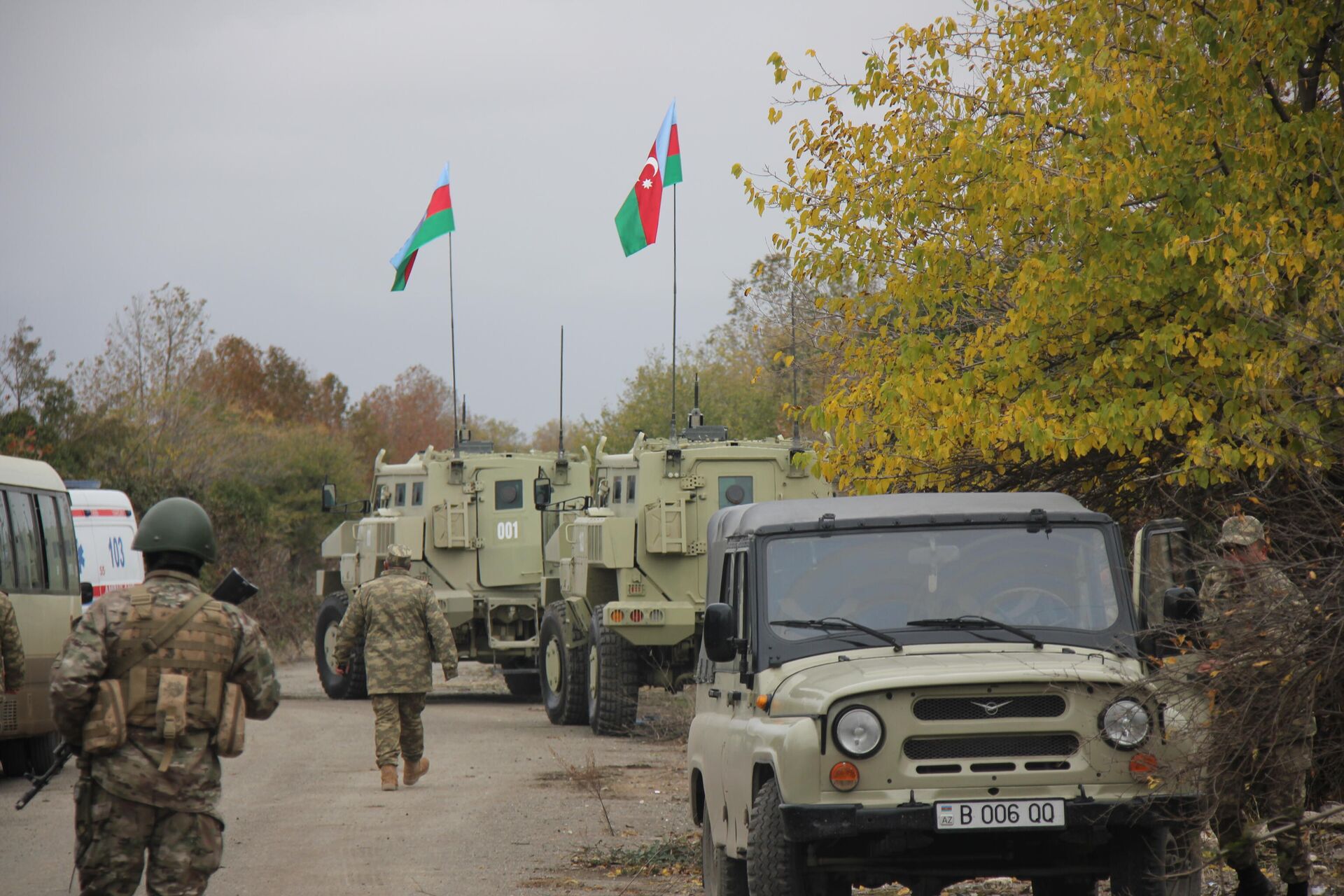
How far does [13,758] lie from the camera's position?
14.4 m

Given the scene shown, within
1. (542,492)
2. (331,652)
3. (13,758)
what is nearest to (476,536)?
→ (542,492)

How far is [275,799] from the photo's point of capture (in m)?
12.8

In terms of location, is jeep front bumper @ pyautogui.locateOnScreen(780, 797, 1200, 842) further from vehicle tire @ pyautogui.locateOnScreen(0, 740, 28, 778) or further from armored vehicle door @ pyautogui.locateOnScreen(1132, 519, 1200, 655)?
vehicle tire @ pyautogui.locateOnScreen(0, 740, 28, 778)

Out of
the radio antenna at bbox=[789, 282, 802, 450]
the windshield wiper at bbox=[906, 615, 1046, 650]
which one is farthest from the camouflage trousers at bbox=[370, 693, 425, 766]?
the windshield wiper at bbox=[906, 615, 1046, 650]

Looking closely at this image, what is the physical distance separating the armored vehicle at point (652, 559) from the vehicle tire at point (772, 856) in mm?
10104

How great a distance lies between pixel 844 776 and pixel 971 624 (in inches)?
39.8

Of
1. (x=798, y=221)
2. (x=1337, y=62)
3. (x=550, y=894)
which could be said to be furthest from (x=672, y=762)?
(x=1337, y=62)

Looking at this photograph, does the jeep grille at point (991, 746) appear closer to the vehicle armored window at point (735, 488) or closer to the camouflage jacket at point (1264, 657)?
the camouflage jacket at point (1264, 657)

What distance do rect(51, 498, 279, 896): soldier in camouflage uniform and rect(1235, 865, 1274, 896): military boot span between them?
13.7 feet

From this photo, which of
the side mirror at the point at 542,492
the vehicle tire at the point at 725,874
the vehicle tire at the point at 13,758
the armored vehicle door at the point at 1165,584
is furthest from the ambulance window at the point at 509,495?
the armored vehicle door at the point at 1165,584

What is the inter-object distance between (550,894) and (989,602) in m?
2.94

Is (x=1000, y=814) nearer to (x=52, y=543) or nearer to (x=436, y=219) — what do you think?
(x=52, y=543)

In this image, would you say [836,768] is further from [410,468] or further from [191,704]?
[410,468]

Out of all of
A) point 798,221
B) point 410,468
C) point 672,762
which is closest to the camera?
point 798,221
